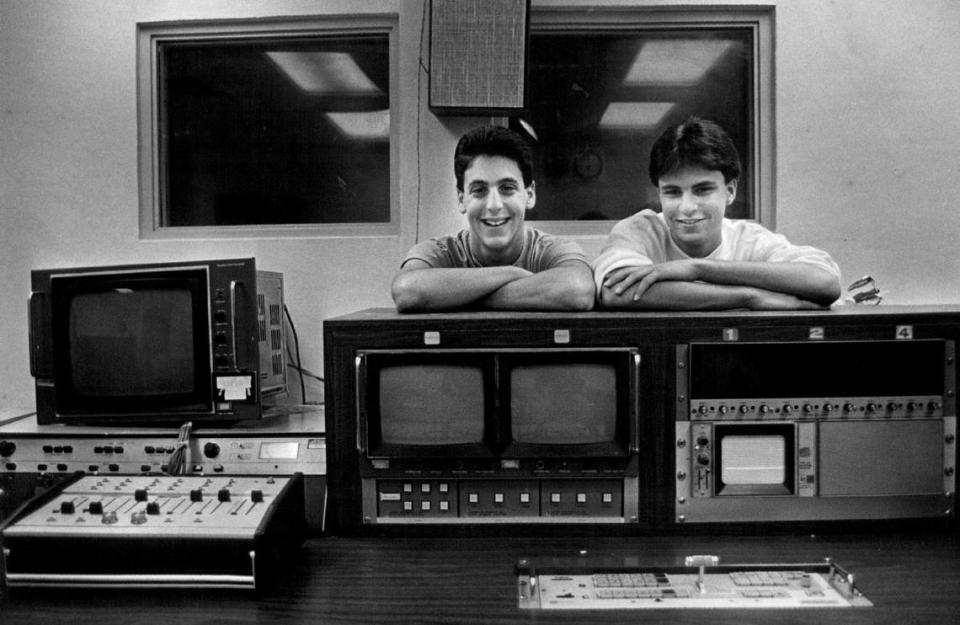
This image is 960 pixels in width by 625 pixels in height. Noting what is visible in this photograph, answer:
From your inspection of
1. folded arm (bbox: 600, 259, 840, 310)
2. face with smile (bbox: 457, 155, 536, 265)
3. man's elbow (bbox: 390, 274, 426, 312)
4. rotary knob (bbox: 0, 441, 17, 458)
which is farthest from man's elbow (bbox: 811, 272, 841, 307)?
rotary knob (bbox: 0, 441, 17, 458)

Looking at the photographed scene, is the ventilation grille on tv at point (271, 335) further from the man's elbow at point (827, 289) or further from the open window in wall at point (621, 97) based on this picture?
the man's elbow at point (827, 289)

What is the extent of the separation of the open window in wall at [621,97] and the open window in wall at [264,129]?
1.96ft

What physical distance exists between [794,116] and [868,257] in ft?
1.82

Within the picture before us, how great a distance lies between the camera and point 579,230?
98.2 inches

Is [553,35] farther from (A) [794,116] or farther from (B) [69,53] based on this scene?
(B) [69,53]

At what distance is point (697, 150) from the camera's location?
181 cm

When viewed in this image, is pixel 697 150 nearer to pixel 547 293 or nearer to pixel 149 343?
pixel 547 293

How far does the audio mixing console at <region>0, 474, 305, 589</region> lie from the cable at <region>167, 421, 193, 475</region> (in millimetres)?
259

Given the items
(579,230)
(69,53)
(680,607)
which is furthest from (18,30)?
(680,607)

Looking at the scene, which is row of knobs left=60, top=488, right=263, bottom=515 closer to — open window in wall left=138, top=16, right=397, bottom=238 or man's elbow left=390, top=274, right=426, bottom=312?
man's elbow left=390, top=274, right=426, bottom=312

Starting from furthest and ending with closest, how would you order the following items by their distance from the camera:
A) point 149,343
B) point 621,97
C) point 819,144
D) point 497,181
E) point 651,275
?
point 621,97, point 819,144, point 497,181, point 149,343, point 651,275

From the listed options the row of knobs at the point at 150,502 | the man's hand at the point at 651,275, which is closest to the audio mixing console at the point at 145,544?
the row of knobs at the point at 150,502

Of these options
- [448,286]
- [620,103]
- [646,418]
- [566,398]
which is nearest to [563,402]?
[566,398]

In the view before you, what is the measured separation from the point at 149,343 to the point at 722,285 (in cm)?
146
